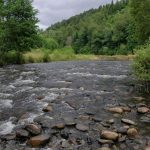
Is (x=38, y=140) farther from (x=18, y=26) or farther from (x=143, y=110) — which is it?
(x=18, y=26)

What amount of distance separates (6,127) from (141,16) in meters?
36.3

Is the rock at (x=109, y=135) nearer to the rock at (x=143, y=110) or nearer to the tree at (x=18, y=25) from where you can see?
the rock at (x=143, y=110)

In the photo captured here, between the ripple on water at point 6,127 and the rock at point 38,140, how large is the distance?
4.42ft

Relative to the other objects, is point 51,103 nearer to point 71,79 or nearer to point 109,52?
point 71,79

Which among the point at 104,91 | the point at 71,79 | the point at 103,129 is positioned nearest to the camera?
the point at 103,129

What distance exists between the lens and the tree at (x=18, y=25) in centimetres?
→ 4625

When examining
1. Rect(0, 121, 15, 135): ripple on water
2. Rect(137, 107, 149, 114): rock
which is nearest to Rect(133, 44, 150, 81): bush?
Rect(137, 107, 149, 114): rock

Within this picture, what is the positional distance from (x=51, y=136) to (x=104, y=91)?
9.17m

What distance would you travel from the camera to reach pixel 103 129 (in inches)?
527

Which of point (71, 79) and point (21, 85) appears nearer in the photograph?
point (21, 85)

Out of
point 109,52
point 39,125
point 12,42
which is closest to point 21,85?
point 39,125

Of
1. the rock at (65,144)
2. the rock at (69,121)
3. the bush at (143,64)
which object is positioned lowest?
the rock at (65,144)

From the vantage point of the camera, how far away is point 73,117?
49.0 feet

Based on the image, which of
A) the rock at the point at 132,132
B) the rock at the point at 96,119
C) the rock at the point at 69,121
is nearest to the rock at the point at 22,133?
the rock at the point at 69,121
